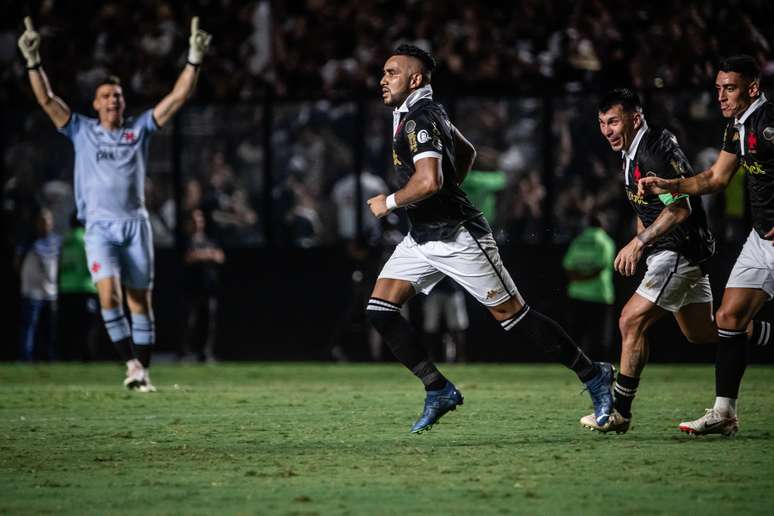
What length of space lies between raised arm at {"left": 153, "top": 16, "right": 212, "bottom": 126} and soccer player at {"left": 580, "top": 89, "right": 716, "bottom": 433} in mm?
4714

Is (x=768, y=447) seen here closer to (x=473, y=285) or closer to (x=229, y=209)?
(x=473, y=285)

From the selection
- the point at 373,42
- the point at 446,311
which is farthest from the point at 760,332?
the point at 373,42

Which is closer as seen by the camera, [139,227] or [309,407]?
[309,407]

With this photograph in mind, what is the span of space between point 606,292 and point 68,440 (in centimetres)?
987

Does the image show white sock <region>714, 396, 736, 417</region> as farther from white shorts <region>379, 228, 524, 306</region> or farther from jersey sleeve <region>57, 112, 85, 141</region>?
jersey sleeve <region>57, 112, 85, 141</region>

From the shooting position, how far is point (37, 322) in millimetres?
18281

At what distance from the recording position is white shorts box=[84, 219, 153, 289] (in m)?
12.1

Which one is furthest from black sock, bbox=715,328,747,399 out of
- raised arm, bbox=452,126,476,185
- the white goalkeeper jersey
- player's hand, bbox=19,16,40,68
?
player's hand, bbox=19,16,40,68

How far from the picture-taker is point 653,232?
26.3 feet

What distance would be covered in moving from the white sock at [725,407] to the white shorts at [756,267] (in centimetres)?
69

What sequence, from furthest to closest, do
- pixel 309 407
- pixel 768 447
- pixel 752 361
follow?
pixel 752 361 < pixel 309 407 < pixel 768 447

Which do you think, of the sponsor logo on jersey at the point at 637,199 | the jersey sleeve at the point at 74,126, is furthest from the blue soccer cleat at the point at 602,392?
the jersey sleeve at the point at 74,126

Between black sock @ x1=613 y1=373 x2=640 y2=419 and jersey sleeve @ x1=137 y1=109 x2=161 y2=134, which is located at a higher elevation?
jersey sleeve @ x1=137 y1=109 x2=161 y2=134

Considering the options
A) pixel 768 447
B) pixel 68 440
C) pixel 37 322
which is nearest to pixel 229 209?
pixel 37 322
